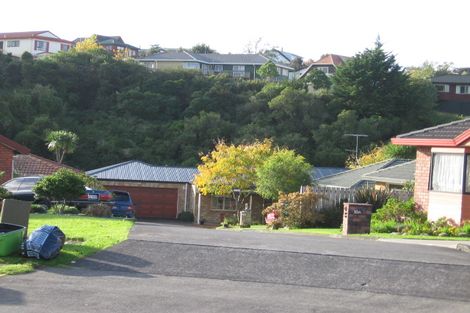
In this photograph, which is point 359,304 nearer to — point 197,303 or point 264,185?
point 197,303

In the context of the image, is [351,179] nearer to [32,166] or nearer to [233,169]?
[233,169]

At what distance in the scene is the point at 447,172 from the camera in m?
22.6

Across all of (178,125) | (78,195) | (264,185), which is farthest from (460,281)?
(178,125)

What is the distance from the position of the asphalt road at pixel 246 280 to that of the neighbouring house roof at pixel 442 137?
22.2 ft

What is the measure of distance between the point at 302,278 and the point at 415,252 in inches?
158

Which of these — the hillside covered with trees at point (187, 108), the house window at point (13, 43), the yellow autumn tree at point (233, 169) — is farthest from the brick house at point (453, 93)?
the house window at point (13, 43)

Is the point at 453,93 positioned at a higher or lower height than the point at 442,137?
higher

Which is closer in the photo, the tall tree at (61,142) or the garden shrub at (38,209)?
the garden shrub at (38,209)

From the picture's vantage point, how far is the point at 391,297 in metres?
11.0

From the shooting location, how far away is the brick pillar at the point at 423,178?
23344 mm

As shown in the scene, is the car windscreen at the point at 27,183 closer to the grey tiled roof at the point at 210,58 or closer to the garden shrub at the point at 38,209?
the garden shrub at the point at 38,209

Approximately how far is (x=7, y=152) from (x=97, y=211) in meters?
7.68

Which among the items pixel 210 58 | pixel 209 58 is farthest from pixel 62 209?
pixel 210 58

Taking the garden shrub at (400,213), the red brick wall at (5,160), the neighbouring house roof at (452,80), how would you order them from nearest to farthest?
the garden shrub at (400,213), the red brick wall at (5,160), the neighbouring house roof at (452,80)
